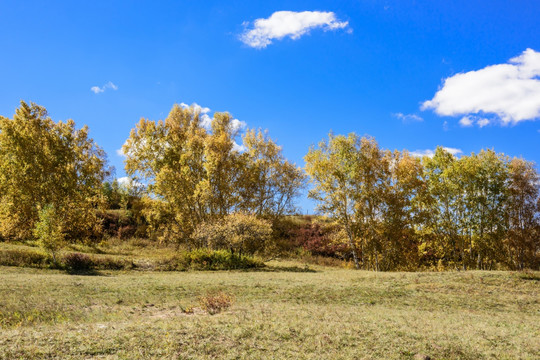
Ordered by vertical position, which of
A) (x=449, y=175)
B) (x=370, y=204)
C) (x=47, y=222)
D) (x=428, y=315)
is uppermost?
(x=449, y=175)

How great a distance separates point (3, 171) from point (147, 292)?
21.9 metres

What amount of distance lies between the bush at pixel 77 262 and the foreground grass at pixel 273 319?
4.04m

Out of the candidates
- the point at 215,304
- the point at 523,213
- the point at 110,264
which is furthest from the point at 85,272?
the point at 523,213

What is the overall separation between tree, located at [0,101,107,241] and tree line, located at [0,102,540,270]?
98 mm

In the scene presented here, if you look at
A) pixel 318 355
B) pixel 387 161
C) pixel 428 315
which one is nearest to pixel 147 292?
pixel 318 355

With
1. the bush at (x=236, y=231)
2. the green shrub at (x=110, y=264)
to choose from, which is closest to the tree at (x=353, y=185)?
the bush at (x=236, y=231)

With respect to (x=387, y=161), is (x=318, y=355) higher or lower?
lower

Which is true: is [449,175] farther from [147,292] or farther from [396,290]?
[147,292]

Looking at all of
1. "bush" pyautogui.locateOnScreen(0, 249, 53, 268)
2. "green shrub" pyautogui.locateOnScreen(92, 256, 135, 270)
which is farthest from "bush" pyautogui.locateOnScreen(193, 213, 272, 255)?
"bush" pyautogui.locateOnScreen(0, 249, 53, 268)

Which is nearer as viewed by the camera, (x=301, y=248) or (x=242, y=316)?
(x=242, y=316)

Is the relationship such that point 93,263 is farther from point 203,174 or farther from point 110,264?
point 203,174

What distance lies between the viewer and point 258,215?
129 ft

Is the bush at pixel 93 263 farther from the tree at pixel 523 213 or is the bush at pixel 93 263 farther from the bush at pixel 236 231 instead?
the tree at pixel 523 213

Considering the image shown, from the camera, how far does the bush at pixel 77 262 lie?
2557cm
